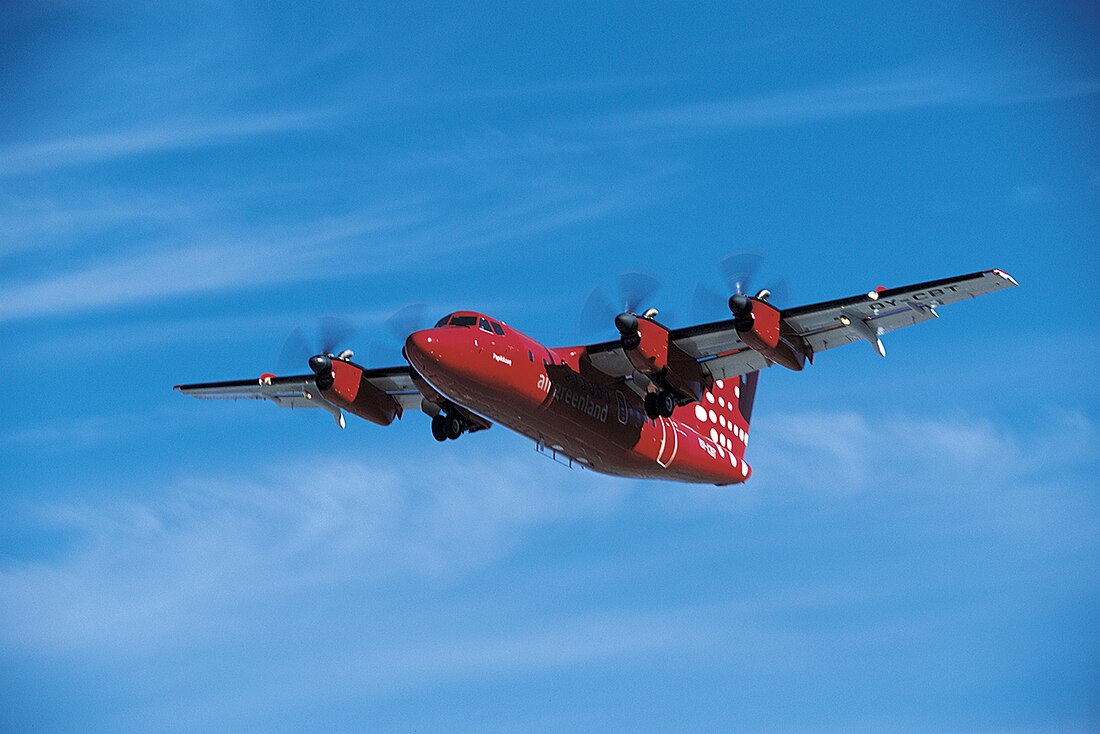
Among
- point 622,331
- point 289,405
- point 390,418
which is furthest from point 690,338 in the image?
point 289,405

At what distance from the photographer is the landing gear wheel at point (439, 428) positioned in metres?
35.6

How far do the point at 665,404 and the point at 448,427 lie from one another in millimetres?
6404

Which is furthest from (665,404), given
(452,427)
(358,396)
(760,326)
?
(358,396)

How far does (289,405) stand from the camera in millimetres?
39531

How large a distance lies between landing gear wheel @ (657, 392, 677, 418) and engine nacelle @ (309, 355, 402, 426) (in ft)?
27.9

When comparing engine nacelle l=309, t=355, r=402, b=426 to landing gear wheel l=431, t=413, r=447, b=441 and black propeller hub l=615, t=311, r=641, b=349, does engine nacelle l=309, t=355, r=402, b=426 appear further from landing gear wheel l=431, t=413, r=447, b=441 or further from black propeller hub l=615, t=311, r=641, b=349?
black propeller hub l=615, t=311, r=641, b=349

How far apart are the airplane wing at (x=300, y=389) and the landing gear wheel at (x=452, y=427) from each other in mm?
1401

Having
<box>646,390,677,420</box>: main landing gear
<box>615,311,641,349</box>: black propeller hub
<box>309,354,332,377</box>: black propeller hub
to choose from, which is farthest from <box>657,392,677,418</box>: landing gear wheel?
<box>309,354,332,377</box>: black propeller hub

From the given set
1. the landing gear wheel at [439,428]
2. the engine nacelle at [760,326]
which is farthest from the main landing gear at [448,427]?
the engine nacelle at [760,326]

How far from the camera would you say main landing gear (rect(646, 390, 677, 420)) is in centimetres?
3256

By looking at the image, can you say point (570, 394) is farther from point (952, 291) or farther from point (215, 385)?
point (215, 385)

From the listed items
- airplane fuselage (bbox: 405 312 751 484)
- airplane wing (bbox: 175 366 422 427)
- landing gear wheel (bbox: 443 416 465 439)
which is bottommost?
airplane fuselage (bbox: 405 312 751 484)

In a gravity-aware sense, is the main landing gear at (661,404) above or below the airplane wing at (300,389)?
below

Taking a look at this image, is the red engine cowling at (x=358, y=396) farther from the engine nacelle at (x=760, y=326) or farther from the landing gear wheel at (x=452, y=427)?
the engine nacelle at (x=760, y=326)
